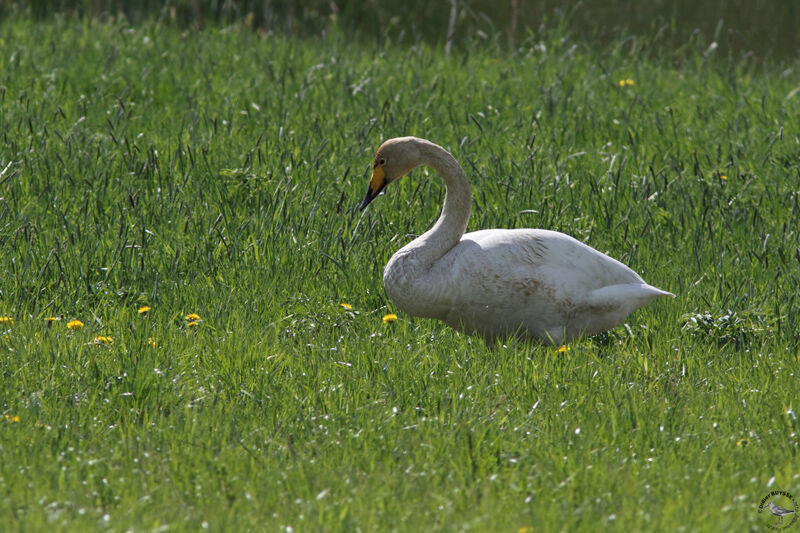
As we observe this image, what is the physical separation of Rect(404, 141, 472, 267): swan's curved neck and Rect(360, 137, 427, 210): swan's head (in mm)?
45

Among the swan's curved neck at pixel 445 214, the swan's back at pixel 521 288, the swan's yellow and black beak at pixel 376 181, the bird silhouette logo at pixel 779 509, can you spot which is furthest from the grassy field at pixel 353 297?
the swan's yellow and black beak at pixel 376 181

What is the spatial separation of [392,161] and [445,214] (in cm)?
40

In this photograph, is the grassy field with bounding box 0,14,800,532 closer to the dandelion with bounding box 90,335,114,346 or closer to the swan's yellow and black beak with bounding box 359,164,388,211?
the dandelion with bounding box 90,335,114,346

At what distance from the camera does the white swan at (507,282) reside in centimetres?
511

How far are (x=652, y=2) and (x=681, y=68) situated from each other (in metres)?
5.52

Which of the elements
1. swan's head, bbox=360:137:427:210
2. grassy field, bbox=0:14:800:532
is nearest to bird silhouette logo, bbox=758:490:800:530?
grassy field, bbox=0:14:800:532

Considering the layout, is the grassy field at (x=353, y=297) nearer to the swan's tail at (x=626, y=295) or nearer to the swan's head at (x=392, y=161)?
the swan's tail at (x=626, y=295)

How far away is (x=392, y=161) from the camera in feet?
17.9

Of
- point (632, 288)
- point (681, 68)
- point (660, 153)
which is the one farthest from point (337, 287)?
point (681, 68)

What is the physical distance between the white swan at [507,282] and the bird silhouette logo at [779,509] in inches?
68.2

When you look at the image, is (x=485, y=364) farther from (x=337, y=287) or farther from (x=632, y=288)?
(x=337, y=287)

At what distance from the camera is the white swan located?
5105 millimetres

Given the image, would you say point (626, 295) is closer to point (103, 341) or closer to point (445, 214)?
point (445, 214)

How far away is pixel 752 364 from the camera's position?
512 cm
